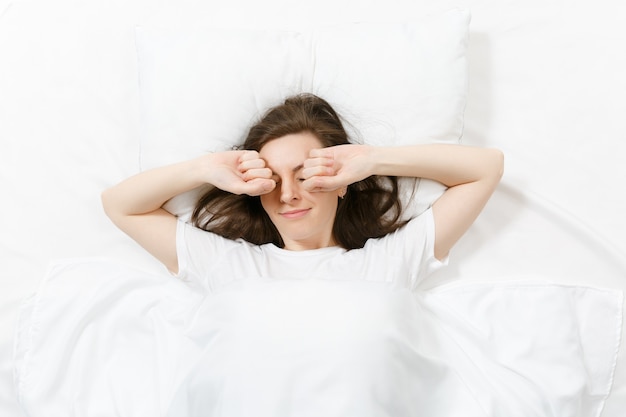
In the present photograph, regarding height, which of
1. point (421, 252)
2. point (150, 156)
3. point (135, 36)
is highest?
point (135, 36)

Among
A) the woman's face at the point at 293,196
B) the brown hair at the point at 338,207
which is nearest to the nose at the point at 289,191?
the woman's face at the point at 293,196

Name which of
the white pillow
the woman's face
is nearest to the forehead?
the woman's face

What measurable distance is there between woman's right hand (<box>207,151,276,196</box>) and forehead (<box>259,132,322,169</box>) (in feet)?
0.07

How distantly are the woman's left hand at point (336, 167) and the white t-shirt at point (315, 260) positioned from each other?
147 millimetres

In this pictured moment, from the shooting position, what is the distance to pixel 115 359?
1.42 m

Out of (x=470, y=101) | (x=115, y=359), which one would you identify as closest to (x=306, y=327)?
(x=115, y=359)

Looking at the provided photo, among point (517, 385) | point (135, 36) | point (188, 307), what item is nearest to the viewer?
point (517, 385)

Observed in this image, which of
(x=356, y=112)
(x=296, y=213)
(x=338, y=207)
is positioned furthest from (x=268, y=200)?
(x=356, y=112)

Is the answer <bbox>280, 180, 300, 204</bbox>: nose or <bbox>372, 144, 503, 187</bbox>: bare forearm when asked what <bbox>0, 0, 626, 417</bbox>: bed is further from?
<bbox>280, 180, 300, 204</bbox>: nose

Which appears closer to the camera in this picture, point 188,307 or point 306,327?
point 306,327

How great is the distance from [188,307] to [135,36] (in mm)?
619

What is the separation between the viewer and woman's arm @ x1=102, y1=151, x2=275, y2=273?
1.44m

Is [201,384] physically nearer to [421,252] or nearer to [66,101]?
[421,252]

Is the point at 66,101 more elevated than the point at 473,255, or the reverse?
the point at 66,101
